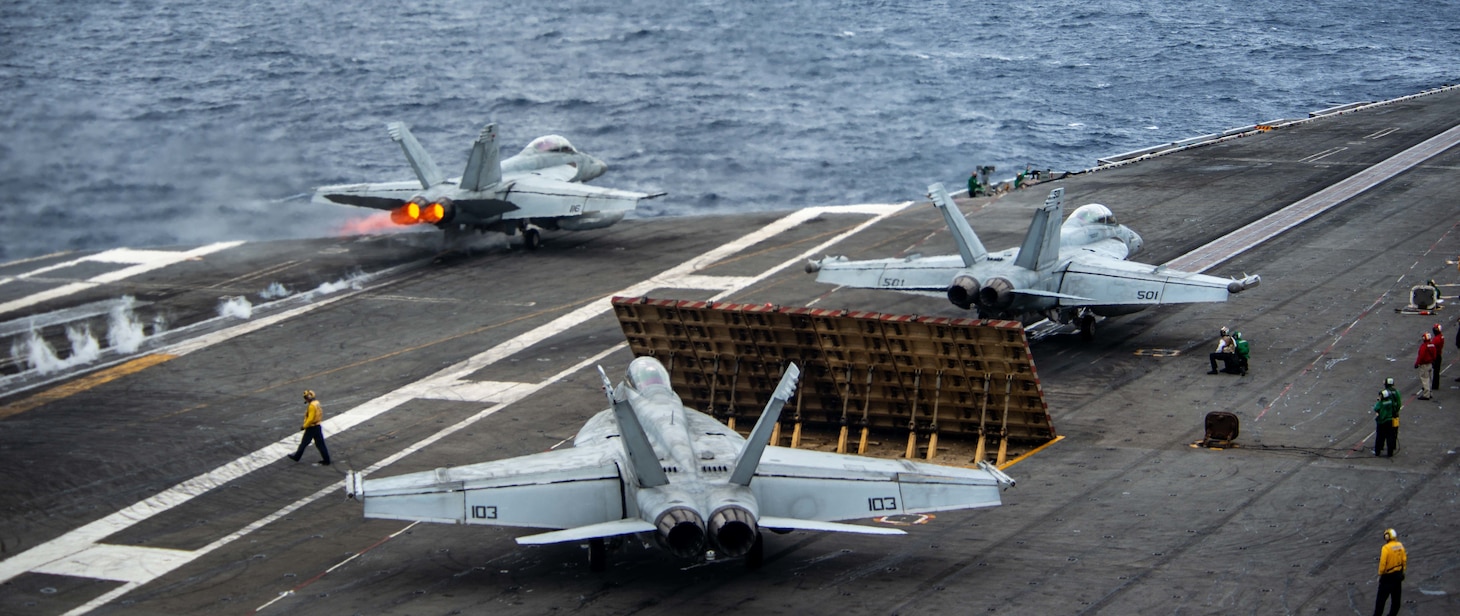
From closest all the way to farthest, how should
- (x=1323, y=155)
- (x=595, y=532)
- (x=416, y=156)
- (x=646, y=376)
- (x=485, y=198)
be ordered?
1. (x=595, y=532)
2. (x=646, y=376)
3. (x=485, y=198)
4. (x=416, y=156)
5. (x=1323, y=155)

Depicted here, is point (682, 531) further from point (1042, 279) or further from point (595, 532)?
point (1042, 279)

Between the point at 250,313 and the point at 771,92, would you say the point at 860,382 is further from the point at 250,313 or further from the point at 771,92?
the point at 771,92

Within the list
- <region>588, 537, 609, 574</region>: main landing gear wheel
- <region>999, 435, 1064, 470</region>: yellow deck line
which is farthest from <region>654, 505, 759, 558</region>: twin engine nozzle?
<region>999, 435, 1064, 470</region>: yellow deck line

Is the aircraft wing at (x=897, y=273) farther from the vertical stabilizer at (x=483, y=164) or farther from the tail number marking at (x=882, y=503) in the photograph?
the tail number marking at (x=882, y=503)

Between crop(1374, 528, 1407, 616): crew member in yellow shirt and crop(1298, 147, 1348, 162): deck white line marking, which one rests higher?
crop(1298, 147, 1348, 162): deck white line marking

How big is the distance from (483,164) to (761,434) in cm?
3593

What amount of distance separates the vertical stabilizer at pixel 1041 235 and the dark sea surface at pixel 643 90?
39.8m

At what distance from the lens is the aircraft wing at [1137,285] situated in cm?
4172

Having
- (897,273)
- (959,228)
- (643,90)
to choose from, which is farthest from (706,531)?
(643,90)

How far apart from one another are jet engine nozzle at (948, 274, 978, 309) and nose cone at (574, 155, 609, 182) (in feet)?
86.7

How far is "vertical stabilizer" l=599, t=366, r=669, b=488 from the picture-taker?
24.2m

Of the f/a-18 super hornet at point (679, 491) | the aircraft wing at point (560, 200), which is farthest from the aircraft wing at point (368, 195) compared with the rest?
the f/a-18 super hornet at point (679, 491)

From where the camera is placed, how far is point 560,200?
5909 centimetres

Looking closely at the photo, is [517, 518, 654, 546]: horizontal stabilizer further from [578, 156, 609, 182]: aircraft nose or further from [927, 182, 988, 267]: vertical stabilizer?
[578, 156, 609, 182]: aircraft nose
